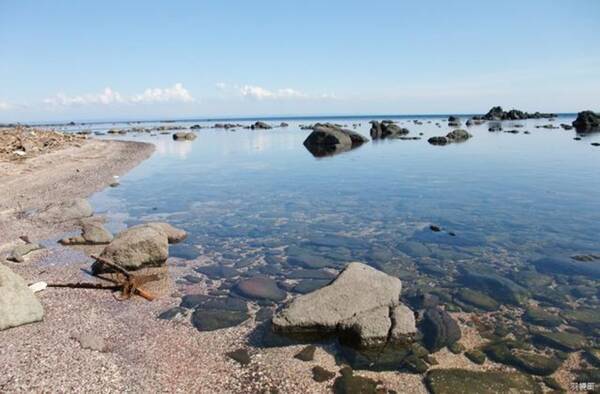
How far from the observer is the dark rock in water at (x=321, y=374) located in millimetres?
7605

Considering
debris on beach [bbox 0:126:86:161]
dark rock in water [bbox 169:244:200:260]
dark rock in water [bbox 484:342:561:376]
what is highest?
debris on beach [bbox 0:126:86:161]

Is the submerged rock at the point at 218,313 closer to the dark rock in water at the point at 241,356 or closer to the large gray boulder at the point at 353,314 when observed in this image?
the dark rock in water at the point at 241,356

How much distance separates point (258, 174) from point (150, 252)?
22.1 metres

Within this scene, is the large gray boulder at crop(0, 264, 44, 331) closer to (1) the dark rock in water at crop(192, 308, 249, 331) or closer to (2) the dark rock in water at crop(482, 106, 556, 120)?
(1) the dark rock in water at crop(192, 308, 249, 331)

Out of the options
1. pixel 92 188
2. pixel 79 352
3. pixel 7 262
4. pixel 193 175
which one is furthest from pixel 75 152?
pixel 79 352

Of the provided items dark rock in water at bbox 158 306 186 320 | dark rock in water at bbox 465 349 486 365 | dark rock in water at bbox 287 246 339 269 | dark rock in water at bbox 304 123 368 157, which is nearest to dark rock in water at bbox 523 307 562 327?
dark rock in water at bbox 465 349 486 365

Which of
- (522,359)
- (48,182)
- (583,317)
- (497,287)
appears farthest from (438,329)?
(48,182)

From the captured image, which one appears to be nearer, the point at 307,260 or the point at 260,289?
the point at 260,289

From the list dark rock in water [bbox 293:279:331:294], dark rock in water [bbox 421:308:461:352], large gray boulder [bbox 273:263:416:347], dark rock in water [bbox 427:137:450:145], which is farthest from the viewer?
dark rock in water [bbox 427:137:450:145]

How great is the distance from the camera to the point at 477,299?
434 inches

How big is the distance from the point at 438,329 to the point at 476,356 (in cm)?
111

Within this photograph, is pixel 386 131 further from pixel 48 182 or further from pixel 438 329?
pixel 438 329

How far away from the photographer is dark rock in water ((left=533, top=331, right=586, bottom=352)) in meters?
8.78

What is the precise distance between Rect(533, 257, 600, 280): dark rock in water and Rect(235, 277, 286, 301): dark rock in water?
7.81m
